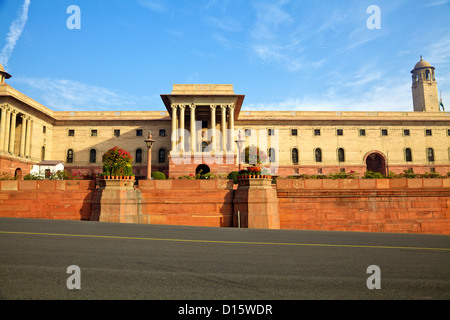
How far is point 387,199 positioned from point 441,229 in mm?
3453

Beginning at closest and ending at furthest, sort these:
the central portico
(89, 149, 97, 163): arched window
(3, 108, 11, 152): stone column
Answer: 1. (3, 108, 11, 152): stone column
2. the central portico
3. (89, 149, 97, 163): arched window

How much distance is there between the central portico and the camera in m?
38.0

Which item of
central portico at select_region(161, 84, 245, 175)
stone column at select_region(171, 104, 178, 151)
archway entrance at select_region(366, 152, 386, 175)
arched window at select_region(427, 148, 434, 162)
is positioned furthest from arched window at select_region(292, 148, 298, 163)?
arched window at select_region(427, 148, 434, 162)

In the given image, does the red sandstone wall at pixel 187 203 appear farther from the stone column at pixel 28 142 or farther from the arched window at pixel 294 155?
the stone column at pixel 28 142

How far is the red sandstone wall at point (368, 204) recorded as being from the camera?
55.6ft

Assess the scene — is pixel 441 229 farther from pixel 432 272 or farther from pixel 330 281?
pixel 330 281

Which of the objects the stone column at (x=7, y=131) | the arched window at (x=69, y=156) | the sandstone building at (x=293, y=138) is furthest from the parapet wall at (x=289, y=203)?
the arched window at (x=69, y=156)

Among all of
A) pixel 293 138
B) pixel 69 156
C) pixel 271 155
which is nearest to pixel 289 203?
pixel 271 155

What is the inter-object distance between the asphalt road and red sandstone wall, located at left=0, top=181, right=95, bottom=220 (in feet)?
25.3

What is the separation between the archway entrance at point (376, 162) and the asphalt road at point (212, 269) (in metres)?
42.7

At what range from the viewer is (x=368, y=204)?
17.2m

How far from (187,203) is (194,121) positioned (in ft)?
82.3

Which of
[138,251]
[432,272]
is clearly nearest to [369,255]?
[432,272]

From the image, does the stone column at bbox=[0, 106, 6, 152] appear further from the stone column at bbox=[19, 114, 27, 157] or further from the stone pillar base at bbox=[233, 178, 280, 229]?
the stone pillar base at bbox=[233, 178, 280, 229]
